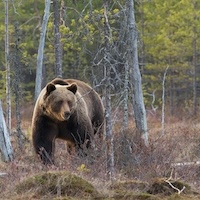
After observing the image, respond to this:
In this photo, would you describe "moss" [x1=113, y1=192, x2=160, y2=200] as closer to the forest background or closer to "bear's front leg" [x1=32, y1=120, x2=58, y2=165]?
the forest background

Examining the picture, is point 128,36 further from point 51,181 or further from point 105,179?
point 51,181

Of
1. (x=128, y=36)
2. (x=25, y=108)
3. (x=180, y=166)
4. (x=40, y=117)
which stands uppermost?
(x=128, y=36)

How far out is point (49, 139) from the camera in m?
9.70

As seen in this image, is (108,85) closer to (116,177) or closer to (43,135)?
(116,177)

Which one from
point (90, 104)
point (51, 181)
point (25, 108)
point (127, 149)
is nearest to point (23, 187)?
point (51, 181)

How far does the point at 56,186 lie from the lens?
6758 mm

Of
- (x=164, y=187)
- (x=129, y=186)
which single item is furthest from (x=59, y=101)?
(x=164, y=187)

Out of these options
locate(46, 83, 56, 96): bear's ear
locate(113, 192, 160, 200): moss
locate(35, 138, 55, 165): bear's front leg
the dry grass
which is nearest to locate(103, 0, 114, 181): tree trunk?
the dry grass

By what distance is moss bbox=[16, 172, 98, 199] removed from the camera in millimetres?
6730

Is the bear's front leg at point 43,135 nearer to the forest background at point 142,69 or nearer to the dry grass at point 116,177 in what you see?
the dry grass at point 116,177

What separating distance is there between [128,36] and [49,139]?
2.77 metres

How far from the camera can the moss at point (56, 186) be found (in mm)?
6730

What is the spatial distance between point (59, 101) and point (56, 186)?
105 inches

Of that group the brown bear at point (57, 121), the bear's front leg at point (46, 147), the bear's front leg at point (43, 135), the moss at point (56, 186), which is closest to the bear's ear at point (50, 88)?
the brown bear at point (57, 121)
